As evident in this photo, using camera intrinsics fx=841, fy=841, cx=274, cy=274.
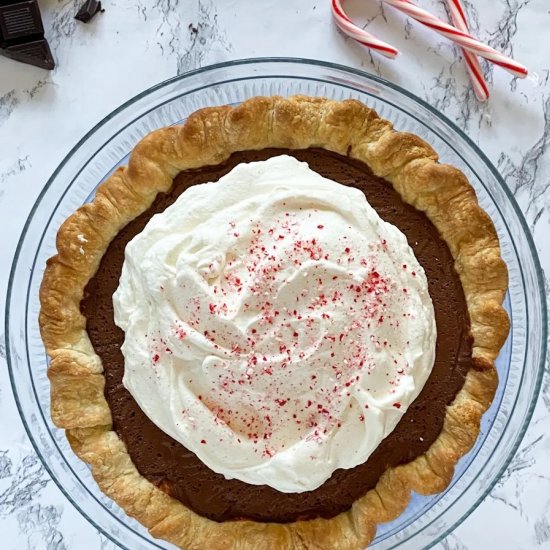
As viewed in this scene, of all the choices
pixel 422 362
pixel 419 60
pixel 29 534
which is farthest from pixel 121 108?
pixel 29 534

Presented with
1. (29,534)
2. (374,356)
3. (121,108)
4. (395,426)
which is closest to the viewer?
(374,356)

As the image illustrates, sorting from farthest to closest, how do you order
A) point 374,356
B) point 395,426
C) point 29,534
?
point 29,534
point 395,426
point 374,356

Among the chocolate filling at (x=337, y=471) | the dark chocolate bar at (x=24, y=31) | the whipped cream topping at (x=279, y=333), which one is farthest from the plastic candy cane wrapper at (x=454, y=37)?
the dark chocolate bar at (x=24, y=31)

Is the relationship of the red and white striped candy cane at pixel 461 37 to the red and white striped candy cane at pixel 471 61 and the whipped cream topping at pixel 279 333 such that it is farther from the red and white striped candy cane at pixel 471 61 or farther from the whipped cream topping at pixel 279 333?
the whipped cream topping at pixel 279 333

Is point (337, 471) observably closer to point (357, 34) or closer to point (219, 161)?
point (219, 161)

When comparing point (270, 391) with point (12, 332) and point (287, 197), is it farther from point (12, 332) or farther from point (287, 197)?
point (12, 332)

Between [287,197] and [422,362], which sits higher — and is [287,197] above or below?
above
